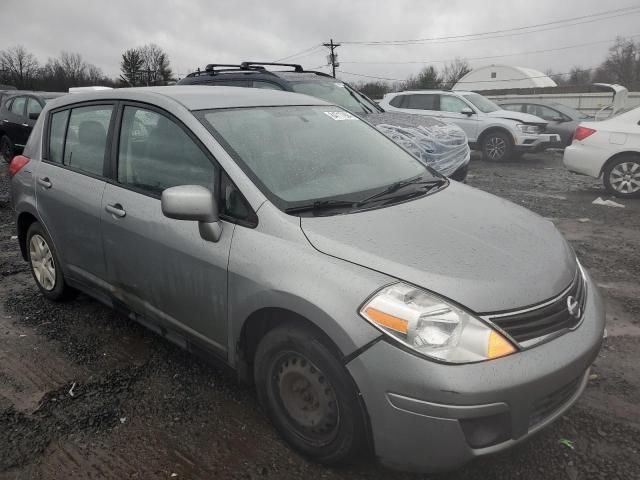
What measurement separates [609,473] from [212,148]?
2.40 m

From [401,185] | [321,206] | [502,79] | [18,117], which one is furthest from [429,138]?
[502,79]

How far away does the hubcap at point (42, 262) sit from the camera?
393 cm

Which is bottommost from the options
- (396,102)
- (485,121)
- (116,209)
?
(116,209)

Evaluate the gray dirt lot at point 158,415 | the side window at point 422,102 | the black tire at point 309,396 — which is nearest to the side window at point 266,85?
the gray dirt lot at point 158,415

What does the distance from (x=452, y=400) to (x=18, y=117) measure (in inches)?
508

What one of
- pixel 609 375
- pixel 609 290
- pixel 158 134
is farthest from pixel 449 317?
pixel 609 290

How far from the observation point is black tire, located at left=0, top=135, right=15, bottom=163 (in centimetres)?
1205

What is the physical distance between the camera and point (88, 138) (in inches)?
135

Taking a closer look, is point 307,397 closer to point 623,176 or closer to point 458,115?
point 623,176

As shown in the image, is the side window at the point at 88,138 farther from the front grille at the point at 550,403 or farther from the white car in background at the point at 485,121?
the white car in background at the point at 485,121

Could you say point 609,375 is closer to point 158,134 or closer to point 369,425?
point 369,425

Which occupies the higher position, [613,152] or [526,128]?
[526,128]

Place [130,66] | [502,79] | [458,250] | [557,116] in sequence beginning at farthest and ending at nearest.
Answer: [130,66] → [502,79] → [557,116] → [458,250]

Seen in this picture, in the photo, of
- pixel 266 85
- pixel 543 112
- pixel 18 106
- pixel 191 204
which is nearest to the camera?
pixel 191 204
